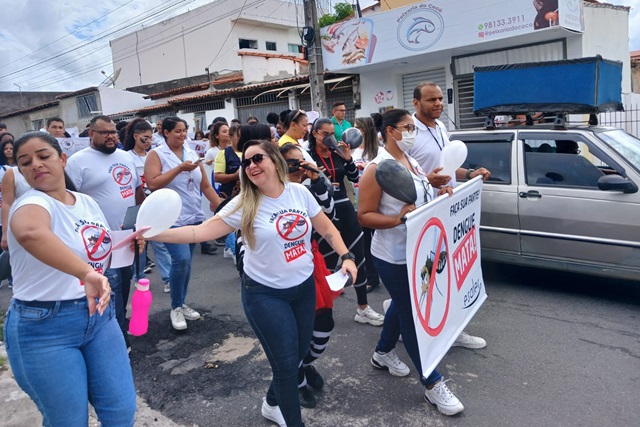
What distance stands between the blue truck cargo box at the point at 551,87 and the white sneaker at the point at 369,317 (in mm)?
2694

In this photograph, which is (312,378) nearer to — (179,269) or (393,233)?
(393,233)

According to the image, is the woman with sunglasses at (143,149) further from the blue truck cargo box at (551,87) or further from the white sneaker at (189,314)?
the blue truck cargo box at (551,87)

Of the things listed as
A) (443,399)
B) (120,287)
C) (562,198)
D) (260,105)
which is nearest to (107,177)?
(120,287)

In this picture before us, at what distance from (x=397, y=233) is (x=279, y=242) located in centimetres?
84

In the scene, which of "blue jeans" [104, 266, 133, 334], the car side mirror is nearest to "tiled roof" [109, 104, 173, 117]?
"blue jeans" [104, 266, 133, 334]

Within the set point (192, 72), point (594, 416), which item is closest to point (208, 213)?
point (594, 416)

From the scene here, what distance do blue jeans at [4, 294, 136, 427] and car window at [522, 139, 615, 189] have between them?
14.1 feet

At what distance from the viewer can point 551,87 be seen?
195 inches

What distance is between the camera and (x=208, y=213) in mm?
7902

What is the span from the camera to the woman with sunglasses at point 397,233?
9.81 ft

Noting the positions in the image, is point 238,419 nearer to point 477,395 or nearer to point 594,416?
point 477,395

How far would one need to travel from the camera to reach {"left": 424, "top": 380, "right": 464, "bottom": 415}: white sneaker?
2.97 meters

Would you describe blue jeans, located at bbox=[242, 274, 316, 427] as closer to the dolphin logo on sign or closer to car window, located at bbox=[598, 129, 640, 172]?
car window, located at bbox=[598, 129, 640, 172]

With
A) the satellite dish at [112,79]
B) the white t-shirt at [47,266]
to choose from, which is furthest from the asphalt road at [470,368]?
the satellite dish at [112,79]
